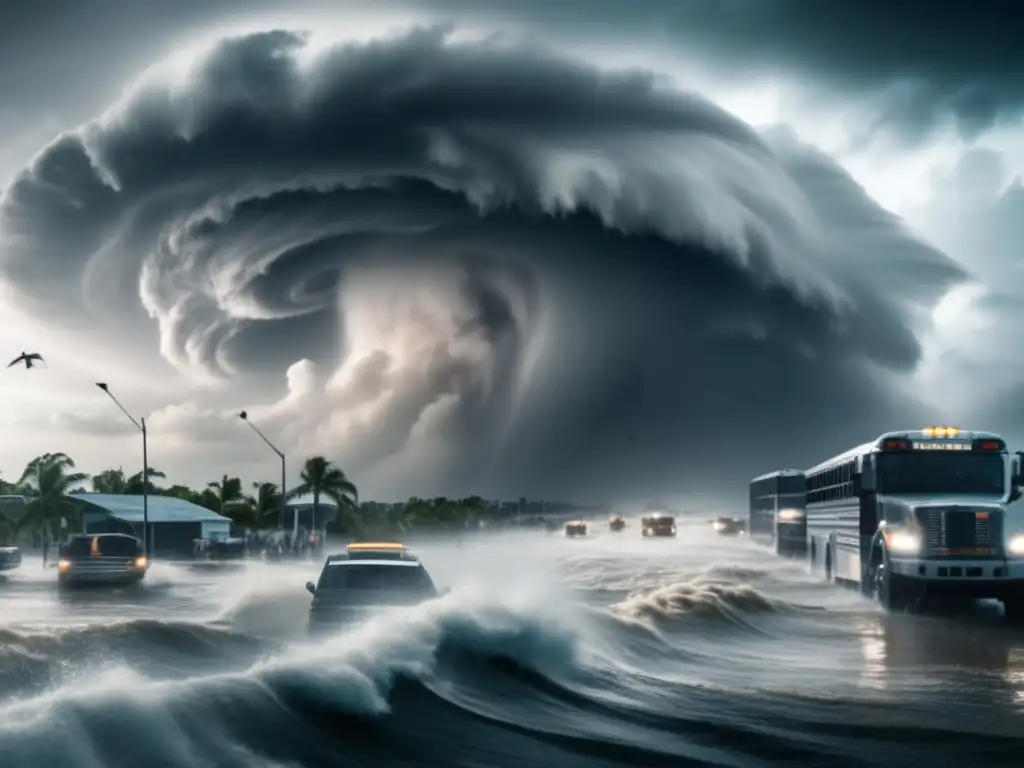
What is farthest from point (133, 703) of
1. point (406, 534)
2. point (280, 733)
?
point (406, 534)

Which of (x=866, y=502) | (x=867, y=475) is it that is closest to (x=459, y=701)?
(x=867, y=475)

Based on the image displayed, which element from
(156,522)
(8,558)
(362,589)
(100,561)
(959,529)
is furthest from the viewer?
(156,522)

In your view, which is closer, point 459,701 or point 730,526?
point 459,701

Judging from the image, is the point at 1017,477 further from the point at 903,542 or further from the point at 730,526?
the point at 730,526

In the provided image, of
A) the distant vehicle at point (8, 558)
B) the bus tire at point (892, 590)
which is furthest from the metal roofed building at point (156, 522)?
the bus tire at point (892, 590)

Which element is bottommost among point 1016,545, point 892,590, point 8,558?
point 8,558

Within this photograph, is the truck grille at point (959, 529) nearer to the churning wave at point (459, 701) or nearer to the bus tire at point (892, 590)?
the bus tire at point (892, 590)

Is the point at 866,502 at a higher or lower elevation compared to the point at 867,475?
lower

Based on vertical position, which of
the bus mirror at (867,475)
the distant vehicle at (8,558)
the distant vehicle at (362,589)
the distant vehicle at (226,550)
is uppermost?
the bus mirror at (867,475)
